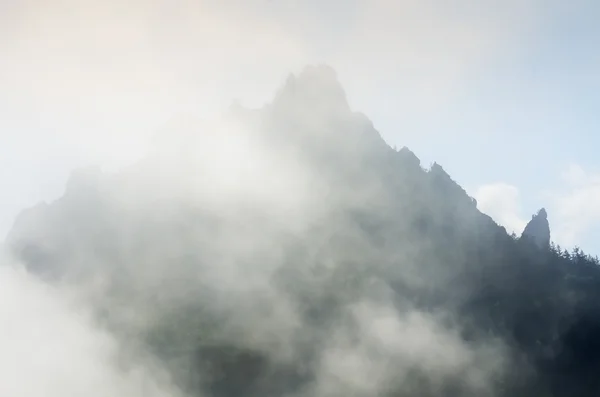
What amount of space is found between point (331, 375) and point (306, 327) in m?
22.1

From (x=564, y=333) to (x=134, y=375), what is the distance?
160655mm

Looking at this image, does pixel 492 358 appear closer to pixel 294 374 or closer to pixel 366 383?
pixel 366 383

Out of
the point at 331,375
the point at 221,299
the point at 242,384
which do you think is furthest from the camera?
the point at 221,299

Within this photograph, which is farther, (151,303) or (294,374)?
(151,303)

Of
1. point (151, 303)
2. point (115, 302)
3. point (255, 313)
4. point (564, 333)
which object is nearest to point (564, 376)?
point (564, 333)

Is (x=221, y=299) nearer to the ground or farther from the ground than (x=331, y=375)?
farther from the ground

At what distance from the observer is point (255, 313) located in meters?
196

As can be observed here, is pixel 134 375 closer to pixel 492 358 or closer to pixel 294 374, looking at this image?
pixel 294 374

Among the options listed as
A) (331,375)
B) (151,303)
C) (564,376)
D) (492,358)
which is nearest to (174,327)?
(151,303)

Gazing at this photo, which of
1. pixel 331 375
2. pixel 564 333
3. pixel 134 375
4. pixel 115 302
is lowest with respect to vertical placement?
pixel 134 375

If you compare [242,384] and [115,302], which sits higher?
[115,302]

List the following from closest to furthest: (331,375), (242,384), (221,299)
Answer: (242,384) < (331,375) < (221,299)

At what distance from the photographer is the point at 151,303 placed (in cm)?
19388

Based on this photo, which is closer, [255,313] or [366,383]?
[366,383]
